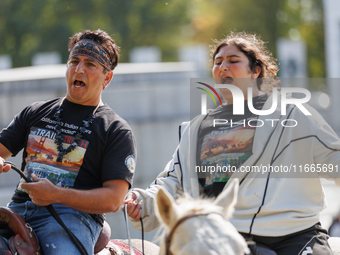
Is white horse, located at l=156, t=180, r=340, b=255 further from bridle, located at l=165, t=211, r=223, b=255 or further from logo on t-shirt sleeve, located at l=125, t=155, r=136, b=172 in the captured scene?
logo on t-shirt sleeve, located at l=125, t=155, r=136, b=172

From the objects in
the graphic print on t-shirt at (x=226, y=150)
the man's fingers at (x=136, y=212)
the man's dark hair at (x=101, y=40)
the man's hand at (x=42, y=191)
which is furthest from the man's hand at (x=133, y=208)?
the man's dark hair at (x=101, y=40)

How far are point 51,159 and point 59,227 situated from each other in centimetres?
46

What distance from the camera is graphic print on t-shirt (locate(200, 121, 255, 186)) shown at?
125 inches

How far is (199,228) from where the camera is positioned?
1.88 metres

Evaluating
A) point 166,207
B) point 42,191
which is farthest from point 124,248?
point 166,207

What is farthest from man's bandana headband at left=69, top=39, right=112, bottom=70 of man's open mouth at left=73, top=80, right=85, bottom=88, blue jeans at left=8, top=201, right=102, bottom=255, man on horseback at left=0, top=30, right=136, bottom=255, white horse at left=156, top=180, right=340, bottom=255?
white horse at left=156, top=180, right=340, bottom=255

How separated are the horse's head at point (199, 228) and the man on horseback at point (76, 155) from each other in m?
1.02

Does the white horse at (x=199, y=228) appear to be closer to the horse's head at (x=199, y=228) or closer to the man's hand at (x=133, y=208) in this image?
the horse's head at (x=199, y=228)

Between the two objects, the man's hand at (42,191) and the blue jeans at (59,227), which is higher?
the man's hand at (42,191)

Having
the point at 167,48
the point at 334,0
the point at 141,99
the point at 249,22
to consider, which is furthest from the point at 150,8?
the point at 141,99

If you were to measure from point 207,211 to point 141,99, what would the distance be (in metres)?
5.79

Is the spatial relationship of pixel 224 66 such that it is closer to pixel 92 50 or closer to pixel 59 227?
pixel 92 50

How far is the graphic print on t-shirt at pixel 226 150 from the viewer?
10.4ft

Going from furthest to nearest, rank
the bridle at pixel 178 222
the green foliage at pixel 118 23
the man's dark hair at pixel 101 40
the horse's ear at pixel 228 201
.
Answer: the green foliage at pixel 118 23 → the man's dark hair at pixel 101 40 → the horse's ear at pixel 228 201 → the bridle at pixel 178 222
